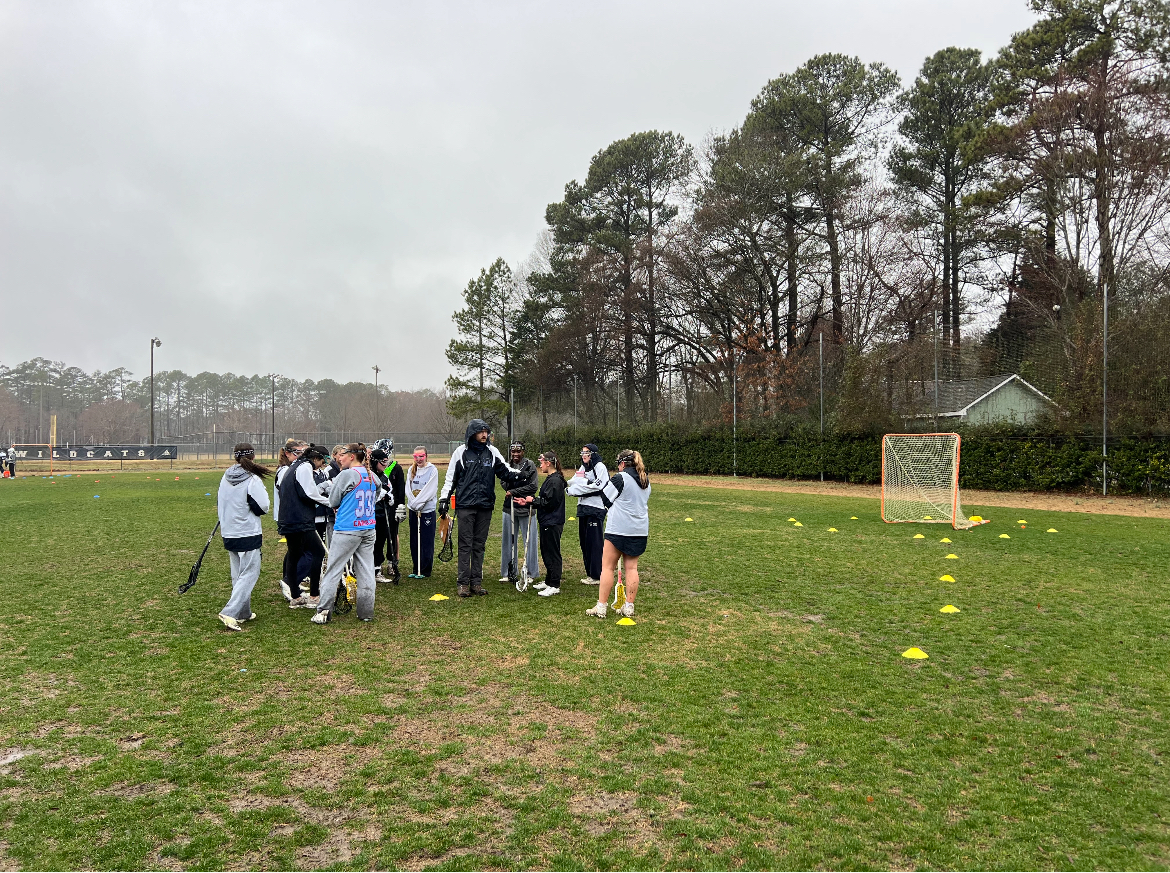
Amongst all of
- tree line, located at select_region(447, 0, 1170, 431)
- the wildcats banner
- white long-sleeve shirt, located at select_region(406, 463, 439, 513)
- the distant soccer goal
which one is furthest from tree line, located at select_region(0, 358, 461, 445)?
white long-sleeve shirt, located at select_region(406, 463, 439, 513)

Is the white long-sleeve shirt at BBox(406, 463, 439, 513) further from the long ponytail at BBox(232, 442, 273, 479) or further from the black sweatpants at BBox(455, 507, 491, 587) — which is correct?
the long ponytail at BBox(232, 442, 273, 479)

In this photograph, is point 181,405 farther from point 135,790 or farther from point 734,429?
point 135,790

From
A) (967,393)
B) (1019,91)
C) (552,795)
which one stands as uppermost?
(1019,91)

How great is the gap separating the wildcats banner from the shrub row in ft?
106

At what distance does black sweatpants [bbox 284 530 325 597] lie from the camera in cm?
770

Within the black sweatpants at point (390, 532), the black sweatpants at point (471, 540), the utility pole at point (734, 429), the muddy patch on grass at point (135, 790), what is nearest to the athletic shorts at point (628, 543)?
the black sweatpants at point (471, 540)

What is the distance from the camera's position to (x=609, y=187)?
44.1m

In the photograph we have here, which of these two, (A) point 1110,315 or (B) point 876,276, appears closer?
(A) point 1110,315

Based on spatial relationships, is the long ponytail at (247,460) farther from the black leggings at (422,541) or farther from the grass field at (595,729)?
the black leggings at (422,541)

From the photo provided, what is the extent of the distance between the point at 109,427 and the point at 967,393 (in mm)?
102340

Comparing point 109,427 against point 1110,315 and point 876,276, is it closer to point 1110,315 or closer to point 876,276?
point 876,276

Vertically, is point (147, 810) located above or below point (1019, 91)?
below

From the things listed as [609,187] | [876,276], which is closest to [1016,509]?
[876,276]

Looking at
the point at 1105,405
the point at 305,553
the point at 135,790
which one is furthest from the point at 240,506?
the point at 1105,405
